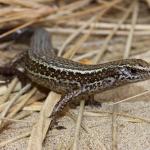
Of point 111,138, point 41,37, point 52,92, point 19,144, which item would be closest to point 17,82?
point 52,92

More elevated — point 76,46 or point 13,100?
point 76,46

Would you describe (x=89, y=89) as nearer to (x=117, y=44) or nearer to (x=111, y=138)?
(x=111, y=138)

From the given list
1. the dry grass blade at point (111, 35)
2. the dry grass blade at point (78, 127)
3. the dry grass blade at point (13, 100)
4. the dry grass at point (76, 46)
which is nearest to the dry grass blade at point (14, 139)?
the dry grass at point (76, 46)

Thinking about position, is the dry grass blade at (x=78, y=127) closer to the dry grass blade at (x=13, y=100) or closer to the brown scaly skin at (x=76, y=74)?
the brown scaly skin at (x=76, y=74)

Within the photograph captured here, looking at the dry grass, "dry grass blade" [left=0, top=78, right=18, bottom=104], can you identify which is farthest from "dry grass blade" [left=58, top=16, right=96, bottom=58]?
"dry grass blade" [left=0, top=78, right=18, bottom=104]

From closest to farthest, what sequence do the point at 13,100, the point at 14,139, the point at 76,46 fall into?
the point at 14,139, the point at 13,100, the point at 76,46

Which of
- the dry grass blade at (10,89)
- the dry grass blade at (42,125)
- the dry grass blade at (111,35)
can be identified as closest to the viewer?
the dry grass blade at (42,125)

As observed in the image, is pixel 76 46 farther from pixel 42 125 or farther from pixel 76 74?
pixel 42 125

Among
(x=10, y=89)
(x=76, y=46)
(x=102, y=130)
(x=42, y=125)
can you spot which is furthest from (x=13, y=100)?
(x=76, y=46)
